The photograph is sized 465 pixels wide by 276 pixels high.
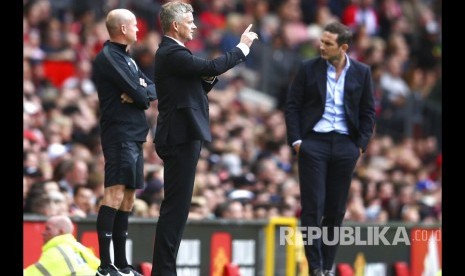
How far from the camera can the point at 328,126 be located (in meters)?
11.8

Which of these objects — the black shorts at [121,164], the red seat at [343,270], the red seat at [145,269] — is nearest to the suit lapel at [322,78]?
the black shorts at [121,164]

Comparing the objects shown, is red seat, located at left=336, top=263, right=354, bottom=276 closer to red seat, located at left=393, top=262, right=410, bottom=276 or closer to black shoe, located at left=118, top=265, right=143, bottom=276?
red seat, located at left=393, top=262, right=410, bottom=276

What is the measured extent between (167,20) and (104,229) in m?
1.76

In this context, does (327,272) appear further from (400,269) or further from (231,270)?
(400,269)

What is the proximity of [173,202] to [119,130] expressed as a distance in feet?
2.53

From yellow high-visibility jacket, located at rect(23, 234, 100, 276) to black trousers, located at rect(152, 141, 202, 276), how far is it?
104 centimetres

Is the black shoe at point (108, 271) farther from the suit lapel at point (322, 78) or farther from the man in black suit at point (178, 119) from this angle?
the suit lapel at point (322, 78)

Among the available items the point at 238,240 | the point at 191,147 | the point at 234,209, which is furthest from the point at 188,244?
the point at 191,147

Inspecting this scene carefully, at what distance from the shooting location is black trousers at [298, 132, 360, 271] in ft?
38.5

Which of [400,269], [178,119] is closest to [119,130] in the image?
[178,119]

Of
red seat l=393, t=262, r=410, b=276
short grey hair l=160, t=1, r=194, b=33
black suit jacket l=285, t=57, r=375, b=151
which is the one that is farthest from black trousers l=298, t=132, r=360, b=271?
red seat l=393, t=262, r=410, b=276

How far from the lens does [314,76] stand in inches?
468
